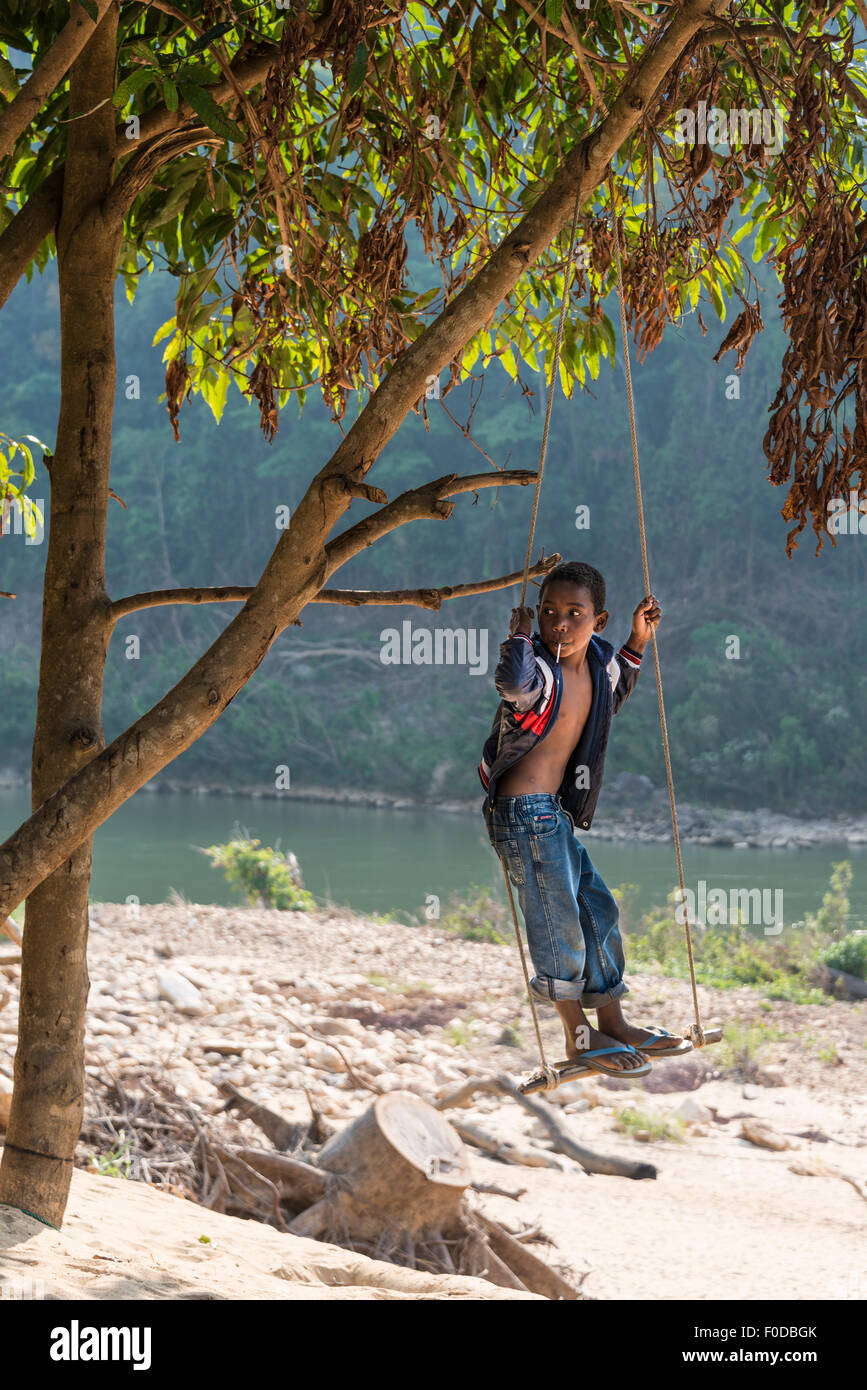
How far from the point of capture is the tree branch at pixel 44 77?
2080 mm

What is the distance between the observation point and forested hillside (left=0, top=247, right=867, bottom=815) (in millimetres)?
24969

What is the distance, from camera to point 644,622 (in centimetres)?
263

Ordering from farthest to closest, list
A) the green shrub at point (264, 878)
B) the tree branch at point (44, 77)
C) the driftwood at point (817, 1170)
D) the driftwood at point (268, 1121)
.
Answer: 1. the green shrub at point (264, 878)
2. the driftwood at point (817, 1170)
3. the driftwood at point (268, 1121)
4. the tree branch at point (44, 77)

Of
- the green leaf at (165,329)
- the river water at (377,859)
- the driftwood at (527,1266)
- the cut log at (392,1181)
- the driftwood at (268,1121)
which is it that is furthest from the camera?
the river water at (377,859)

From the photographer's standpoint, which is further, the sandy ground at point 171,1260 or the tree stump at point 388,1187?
the tree stump at point 388,1187

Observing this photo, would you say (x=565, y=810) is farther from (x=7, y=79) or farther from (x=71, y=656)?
(x=7, y=79)

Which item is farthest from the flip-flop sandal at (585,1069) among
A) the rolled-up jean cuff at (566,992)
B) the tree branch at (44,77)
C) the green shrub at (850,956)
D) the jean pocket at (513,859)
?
the green shrub at (850,956)

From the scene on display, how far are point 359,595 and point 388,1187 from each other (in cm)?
214

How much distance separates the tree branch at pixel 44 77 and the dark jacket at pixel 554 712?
4.10 feet

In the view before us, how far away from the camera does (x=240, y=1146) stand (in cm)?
430

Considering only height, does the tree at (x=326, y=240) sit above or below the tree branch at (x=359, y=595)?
above

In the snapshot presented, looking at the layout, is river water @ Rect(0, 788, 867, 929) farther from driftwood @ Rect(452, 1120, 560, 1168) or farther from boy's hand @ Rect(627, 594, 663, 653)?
boy's hand @ Rect(627, 594, 663, 653)

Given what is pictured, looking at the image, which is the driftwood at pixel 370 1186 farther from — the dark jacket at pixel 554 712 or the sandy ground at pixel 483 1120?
the dark jacket at pixel 554 712

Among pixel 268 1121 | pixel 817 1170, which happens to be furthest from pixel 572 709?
pixel 817 1170
